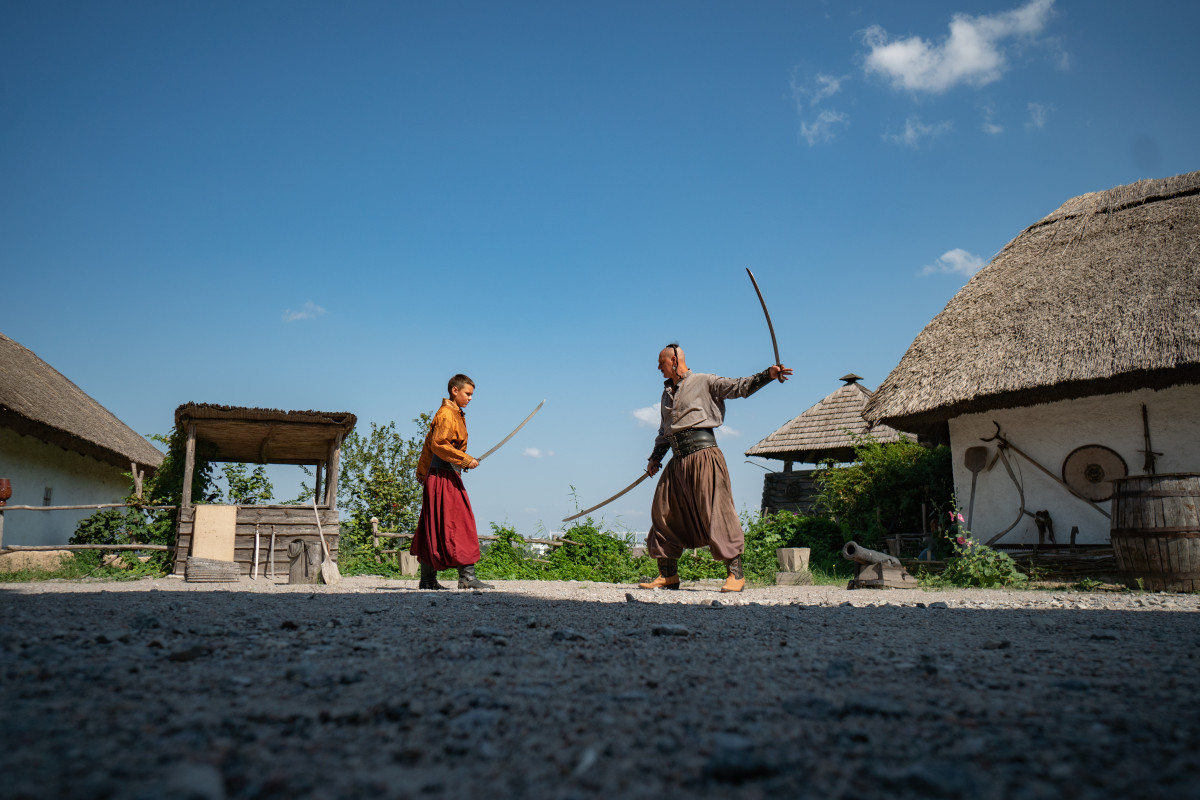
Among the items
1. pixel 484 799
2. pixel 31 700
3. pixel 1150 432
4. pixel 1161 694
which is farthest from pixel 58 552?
pixel 1150 432

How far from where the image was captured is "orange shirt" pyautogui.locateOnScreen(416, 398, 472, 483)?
19.5ft

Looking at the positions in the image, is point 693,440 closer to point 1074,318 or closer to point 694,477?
point 694,477

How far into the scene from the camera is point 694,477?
5816mm

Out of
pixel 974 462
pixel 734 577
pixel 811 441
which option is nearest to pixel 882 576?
pixel 734 577

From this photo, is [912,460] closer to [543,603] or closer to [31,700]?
[543,603]

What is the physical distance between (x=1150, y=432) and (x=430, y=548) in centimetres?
717

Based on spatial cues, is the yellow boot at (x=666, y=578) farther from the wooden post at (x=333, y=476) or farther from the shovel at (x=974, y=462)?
the wooden post at (x=333, y=476)

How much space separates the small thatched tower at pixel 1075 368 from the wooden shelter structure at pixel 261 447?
22.8 feet

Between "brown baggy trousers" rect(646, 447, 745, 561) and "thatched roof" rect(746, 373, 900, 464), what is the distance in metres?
9.85

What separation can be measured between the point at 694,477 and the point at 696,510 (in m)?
0.27

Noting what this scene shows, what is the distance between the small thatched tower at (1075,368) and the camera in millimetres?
7102

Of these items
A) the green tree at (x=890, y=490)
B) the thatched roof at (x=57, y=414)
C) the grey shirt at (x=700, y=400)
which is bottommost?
the green tree at (x=890, y=490)

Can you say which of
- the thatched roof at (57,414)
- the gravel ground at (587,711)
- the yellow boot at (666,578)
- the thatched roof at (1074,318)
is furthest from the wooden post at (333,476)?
the thatched roof at (1074,318)

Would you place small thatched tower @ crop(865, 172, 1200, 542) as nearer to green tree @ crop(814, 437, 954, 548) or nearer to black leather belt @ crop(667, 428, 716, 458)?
green tree @ crop(814, 437, 954, 548)
